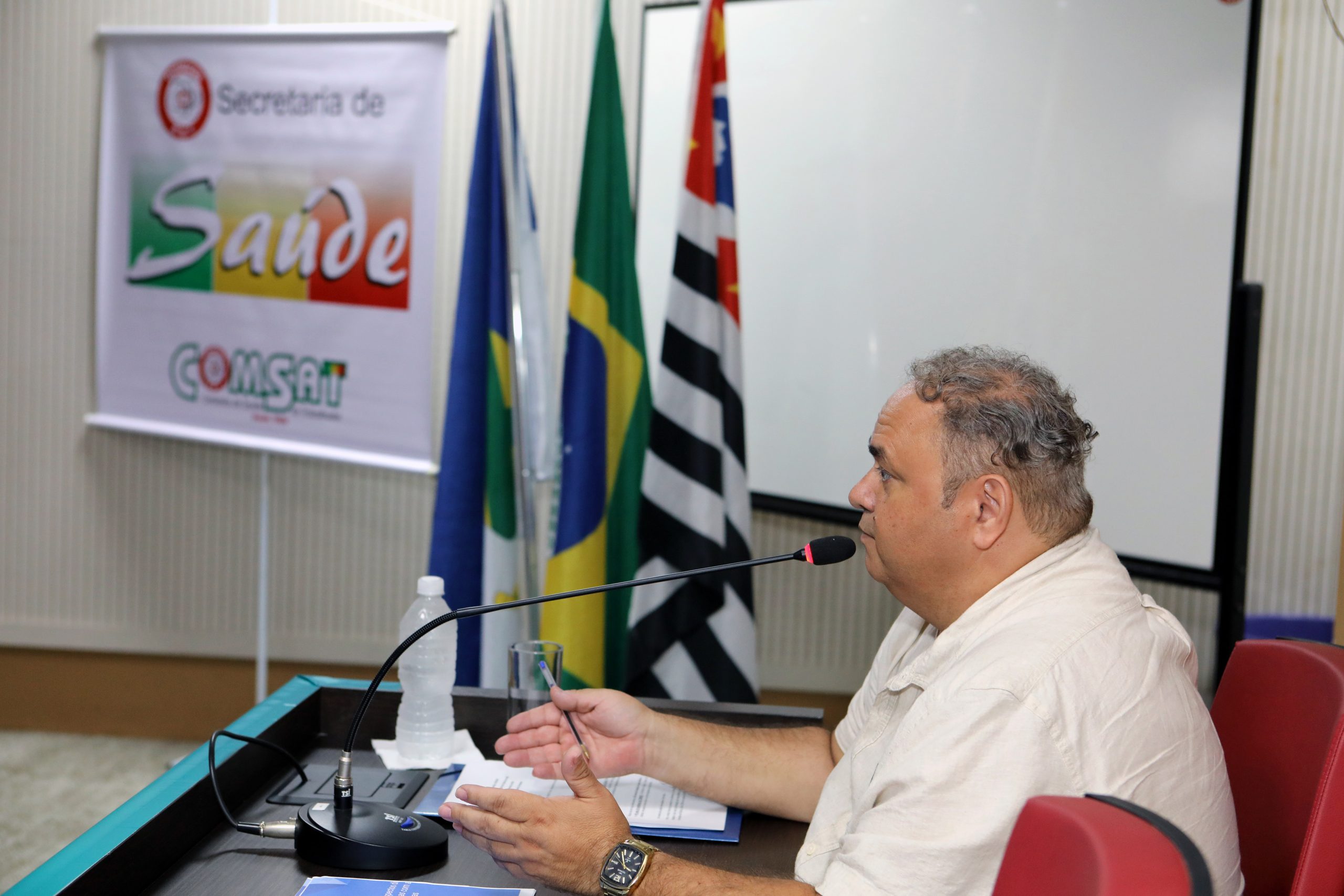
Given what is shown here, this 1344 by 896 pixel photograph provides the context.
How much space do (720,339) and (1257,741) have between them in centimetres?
158

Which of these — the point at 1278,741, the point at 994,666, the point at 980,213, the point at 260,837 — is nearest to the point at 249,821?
the point at 260,837

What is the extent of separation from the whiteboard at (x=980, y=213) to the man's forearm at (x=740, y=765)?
1.28 meters

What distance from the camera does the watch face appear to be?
43.6 inches

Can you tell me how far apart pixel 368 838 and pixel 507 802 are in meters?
0.16

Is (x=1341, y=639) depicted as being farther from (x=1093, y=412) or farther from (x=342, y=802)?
(x=342, y=802)

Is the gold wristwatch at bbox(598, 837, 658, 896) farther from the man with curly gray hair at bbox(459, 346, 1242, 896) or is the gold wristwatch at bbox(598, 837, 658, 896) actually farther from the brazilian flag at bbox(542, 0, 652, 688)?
the brazilian flag at bbox(542, 0, 652, 688)

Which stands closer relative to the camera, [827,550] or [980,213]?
[827,550]

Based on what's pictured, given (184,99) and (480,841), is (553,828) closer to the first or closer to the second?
(480,841)

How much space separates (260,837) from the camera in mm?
1253

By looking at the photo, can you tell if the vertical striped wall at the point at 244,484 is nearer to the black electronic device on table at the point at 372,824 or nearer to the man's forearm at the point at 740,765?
the man's forearm at the point at 740,765

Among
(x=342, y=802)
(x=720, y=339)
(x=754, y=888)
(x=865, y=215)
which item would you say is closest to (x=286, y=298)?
(x=720, y=339)

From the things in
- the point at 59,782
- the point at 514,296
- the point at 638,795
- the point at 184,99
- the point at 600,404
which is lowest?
the point at 59,782

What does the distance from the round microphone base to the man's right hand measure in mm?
212

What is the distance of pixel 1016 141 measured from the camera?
2.61 meters
